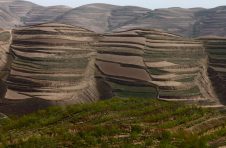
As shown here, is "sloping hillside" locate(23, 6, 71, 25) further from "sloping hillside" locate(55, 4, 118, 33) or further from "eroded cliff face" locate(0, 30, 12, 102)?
"eroded cliff face" locate(0, 30, 12, 102)

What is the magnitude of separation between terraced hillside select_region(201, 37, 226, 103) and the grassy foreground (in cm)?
3626

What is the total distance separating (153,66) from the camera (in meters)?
60.4

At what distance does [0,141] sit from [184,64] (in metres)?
48.9

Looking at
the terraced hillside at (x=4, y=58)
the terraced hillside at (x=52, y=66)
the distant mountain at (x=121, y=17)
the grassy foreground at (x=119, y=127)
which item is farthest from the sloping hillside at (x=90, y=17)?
the grassy foreground at (x=119, y=127)

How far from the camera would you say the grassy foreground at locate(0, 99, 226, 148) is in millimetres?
14445

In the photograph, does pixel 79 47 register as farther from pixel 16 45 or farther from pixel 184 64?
pixel 184 64

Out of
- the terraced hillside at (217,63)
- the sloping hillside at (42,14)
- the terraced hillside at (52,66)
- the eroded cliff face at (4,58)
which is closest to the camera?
the terraced hillside at (52,66)

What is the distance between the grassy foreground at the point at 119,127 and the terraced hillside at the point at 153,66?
101 ft

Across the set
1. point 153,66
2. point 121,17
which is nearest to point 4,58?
point 153,66

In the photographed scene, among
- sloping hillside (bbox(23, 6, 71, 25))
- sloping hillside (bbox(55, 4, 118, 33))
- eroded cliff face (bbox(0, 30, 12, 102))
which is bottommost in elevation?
sloping hillside (bbox(23, 6, 71, 25))

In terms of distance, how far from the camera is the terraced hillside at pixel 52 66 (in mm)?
52850

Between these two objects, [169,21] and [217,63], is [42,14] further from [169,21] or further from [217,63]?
[217,63]

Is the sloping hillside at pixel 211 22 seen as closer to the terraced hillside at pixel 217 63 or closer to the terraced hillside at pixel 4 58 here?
the terraced hillside at pixel 217 63

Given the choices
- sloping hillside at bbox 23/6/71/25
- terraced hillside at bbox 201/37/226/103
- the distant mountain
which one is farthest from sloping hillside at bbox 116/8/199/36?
terraced hillside at bbox 201/37/226/103
